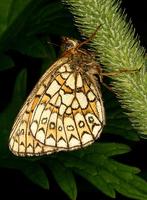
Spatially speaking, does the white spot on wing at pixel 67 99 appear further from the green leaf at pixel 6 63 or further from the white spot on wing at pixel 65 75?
the green leaf at pixel 6 63

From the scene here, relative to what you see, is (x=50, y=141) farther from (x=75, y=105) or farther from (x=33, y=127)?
(x=75, y=105)

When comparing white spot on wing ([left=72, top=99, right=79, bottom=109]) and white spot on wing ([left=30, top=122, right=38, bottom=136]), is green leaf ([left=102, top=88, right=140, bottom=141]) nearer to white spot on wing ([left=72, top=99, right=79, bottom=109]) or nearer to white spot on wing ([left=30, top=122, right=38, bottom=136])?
white spot on wing ([left=72, top=99, right=79, bottom=109])

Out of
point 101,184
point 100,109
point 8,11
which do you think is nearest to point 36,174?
point 101,184

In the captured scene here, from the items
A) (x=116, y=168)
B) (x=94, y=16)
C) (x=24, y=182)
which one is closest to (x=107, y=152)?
(x=116, y=168)

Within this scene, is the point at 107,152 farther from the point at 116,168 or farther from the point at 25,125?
the point at 25,125

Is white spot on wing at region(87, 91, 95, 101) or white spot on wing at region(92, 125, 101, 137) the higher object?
white spot on wing at region(87, 91, 95, 101)

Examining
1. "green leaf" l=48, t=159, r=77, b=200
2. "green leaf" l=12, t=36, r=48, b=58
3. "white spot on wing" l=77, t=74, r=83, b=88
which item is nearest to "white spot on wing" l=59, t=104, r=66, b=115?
"white spot on wing" l=77, t=74, r=83, b=88
